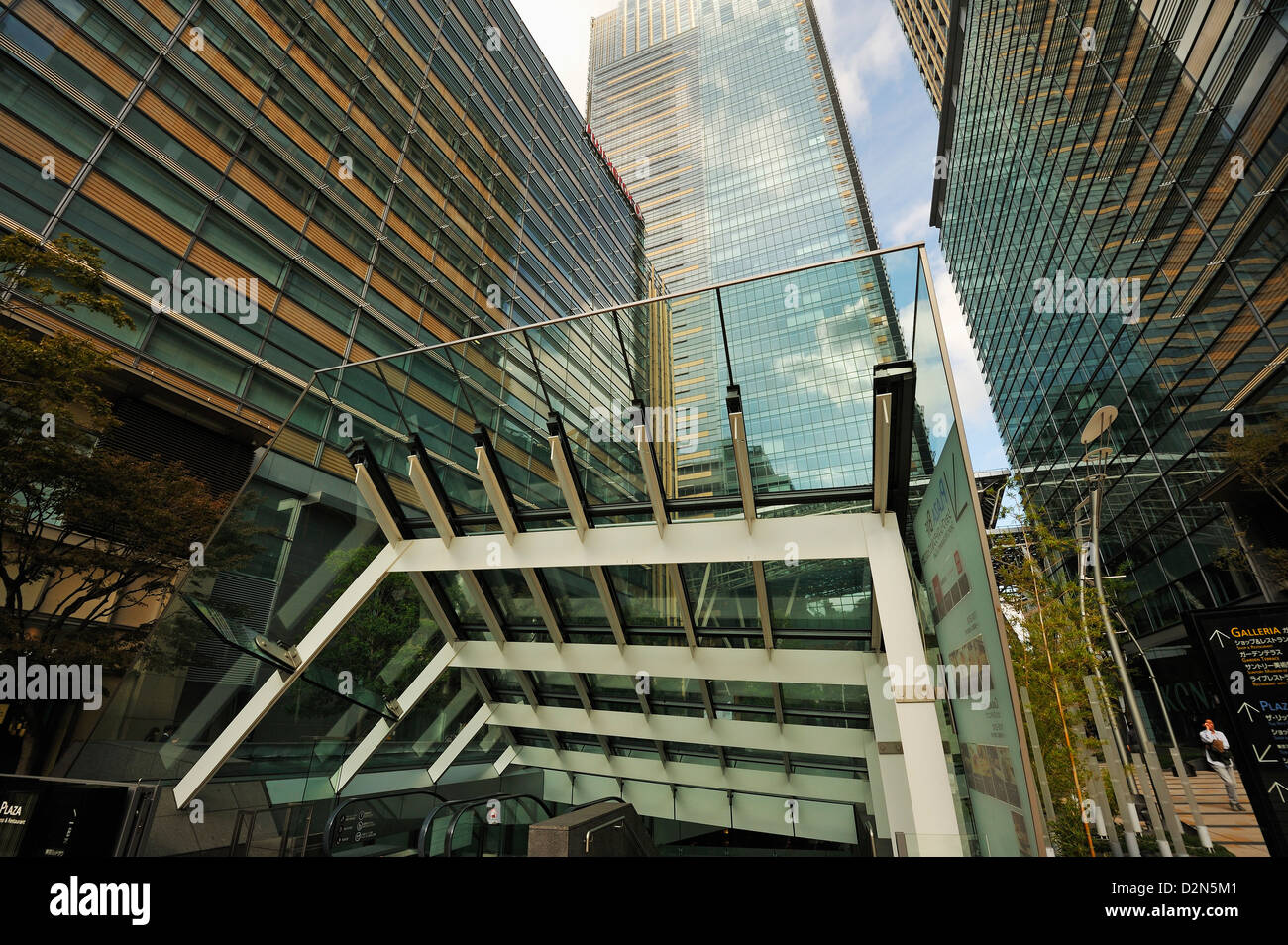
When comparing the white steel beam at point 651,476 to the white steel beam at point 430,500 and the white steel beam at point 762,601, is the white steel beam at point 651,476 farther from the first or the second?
Answer: the white steel beam at point 430,500

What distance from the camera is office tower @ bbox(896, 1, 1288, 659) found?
14.6 meters

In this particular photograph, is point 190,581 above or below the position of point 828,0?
below

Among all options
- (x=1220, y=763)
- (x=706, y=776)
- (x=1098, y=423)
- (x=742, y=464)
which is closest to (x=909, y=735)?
(x=742, y=464)

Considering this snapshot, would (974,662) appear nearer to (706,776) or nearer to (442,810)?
(442,810)

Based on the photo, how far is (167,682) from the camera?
7273mm

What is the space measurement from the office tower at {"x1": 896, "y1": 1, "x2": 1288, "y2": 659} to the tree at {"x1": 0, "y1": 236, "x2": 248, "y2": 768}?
2328 cm

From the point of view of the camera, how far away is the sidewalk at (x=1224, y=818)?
9.03 meters

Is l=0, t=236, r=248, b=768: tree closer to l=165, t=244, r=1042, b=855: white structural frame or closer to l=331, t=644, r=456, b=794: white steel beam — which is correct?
l=165, t=244, r=1042, b=855: white structural frame

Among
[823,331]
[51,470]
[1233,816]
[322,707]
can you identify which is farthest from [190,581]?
[1233,816]

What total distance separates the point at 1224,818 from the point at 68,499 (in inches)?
862

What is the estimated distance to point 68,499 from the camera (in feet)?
29.3

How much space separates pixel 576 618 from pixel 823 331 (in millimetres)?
6236

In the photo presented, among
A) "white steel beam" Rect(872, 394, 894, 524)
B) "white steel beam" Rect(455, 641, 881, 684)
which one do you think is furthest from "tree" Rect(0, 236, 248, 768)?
"white steel beam" Rect(872, 394, 894, 524)
